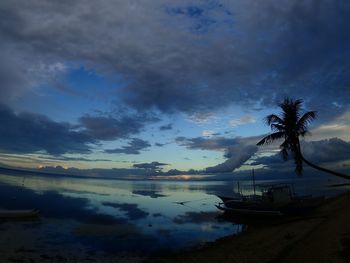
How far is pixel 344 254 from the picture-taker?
16656 millimetres

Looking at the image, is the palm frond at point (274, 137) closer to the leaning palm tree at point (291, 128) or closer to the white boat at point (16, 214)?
the leaning palm tree at point (291, 128)

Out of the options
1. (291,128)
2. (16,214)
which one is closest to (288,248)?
Answer: (291,128)

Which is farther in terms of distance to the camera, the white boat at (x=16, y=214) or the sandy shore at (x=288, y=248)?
the white boat at (x=16, y=214)

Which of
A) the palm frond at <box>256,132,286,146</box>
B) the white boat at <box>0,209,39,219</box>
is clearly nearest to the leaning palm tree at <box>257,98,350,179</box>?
the palm frond at <box>256,132,286,146</box>

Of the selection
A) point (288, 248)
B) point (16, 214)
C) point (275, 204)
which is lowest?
point (288, 248)

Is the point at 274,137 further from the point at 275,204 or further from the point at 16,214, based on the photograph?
the point at 16,214

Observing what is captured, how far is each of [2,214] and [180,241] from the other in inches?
857

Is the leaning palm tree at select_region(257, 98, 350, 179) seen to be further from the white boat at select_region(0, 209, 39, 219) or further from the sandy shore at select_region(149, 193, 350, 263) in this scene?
the white boat at select_region(0, 209, 39, 219)

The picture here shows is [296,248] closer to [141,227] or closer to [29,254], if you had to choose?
[29,254]

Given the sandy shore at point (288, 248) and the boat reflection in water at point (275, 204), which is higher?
the boat reflection in water at point (275, 204)

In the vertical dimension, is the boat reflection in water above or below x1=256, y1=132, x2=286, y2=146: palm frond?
below

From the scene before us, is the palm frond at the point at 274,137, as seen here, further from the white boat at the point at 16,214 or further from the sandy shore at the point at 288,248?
the white boat at the point at 16,214

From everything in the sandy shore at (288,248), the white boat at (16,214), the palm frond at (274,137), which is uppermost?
the palm frond at (274,137)

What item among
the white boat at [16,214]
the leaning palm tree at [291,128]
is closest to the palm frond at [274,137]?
the leaning palm tree at [291,128]
